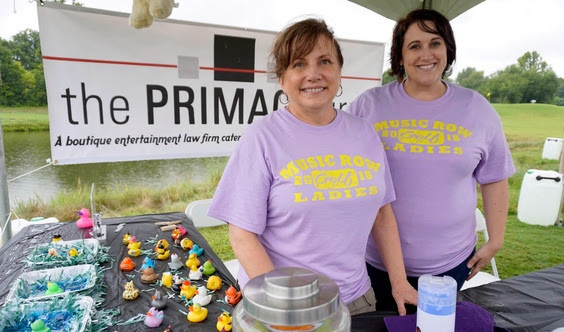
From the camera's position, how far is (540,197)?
3643 millimetres

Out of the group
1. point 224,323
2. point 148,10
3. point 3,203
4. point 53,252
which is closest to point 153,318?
point 224,323

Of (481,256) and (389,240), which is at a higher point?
(389,240)

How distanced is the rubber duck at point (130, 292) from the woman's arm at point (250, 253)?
46 cm

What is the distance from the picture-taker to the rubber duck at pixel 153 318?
0.90 m

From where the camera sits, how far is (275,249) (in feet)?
2.64

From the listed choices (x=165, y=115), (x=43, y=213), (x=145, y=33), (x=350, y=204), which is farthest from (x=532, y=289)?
(x=43, y=213)

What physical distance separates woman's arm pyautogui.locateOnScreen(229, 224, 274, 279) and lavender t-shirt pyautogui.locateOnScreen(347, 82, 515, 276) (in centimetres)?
43

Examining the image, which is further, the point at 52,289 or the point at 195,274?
the point at 195,274

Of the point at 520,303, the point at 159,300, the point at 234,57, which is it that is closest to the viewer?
the point at 520,303

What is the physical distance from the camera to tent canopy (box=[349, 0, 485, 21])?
188 centimetres

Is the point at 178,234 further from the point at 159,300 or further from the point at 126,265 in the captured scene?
the point at 159,300

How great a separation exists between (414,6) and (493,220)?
4.49ft

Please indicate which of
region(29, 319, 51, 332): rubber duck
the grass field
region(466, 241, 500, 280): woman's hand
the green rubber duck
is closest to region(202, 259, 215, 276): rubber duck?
the green rubber duck

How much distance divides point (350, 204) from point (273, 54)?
40 centimetres
